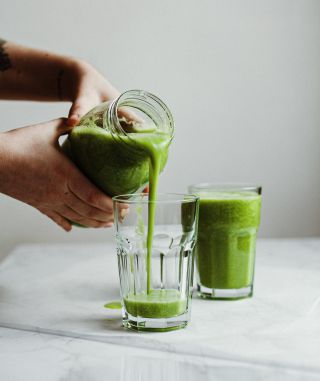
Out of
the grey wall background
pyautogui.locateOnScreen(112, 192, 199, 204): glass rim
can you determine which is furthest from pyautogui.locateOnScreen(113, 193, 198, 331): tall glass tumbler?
the grey wall background

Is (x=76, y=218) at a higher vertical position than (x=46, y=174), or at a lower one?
lower

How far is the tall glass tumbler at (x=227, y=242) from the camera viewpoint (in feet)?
3.56

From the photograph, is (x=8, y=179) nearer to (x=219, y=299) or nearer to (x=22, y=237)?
(x=219, y=299)

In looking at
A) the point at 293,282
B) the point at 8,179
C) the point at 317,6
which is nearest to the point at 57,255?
the point at 8,179

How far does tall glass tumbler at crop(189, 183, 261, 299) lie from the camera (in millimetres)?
1084

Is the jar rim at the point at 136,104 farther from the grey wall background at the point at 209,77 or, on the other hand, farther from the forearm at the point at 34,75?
the grey wall background at the point at 209,77

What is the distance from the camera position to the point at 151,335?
2.84 ft

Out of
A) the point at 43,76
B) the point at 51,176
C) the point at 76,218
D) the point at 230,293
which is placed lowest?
the point at 230,293

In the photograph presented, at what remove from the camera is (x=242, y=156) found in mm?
2209

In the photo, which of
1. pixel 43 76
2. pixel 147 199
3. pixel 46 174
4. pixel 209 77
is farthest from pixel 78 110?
pixel 209 77

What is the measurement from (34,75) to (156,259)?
0.76m

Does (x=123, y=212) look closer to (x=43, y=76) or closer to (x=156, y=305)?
(x=156, y=305)

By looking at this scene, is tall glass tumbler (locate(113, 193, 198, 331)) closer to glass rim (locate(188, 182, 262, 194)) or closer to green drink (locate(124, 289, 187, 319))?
green drink (locate(124, 289, 187, 319))

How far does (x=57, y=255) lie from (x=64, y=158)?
569 mm
